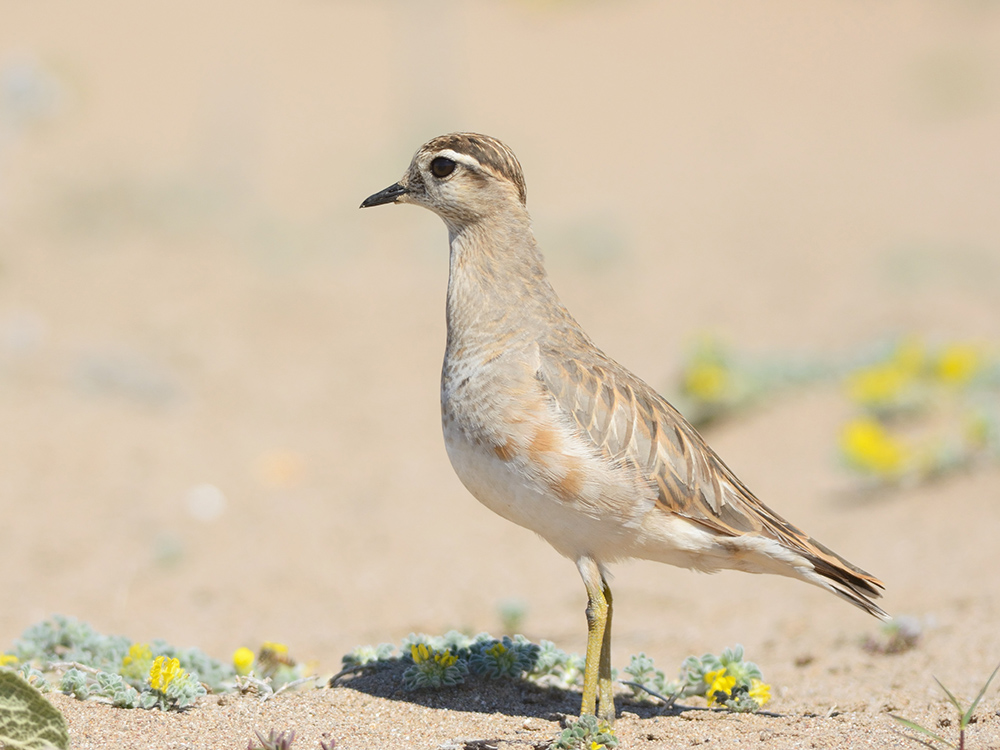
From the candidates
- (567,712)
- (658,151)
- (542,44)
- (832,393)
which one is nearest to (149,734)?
(567,712)

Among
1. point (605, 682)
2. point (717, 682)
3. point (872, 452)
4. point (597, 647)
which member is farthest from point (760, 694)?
point (872, 452)

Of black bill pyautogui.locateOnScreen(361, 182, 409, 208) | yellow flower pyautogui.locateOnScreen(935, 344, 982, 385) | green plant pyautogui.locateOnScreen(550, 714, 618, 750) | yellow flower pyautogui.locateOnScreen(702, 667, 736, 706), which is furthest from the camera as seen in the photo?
yellow flower pyautogui.locateOnScreen(935, 344, 982, 385)

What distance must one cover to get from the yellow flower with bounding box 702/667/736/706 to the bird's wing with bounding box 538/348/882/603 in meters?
0.60

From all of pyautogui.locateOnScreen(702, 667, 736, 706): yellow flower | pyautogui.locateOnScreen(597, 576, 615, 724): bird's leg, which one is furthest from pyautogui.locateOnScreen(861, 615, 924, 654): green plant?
pyautogui.locateOnScreen(597, 576, 615, 724): bird's leg

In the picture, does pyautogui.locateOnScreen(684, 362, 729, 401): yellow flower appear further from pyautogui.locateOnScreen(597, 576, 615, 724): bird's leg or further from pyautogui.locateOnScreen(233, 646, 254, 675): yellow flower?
pyautogui.locateOnScreen(233, 646, 254, 675): yellow flower

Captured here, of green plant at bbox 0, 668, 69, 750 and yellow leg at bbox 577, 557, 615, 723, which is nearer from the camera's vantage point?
green plant at bbox 0, 668, 69, 750

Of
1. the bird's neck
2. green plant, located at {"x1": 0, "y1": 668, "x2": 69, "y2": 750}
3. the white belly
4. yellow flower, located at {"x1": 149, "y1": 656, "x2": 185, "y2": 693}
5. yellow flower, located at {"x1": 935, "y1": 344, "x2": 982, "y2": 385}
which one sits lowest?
green plant, located at {"x1": 0, "y1": 668, "x2": 69, "y2": 750}

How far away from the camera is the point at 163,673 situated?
4.34 metres

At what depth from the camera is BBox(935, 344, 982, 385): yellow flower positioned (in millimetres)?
8969

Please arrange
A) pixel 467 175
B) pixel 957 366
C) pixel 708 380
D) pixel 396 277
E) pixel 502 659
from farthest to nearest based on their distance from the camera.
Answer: pixel 396 277 → pixel 708 380 → pixel 957 366 → pixel 467 175 → pixel 502 659

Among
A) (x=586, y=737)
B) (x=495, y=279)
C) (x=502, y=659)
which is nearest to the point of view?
(x=586, y=737)

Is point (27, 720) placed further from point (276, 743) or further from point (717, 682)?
point (717, 682)

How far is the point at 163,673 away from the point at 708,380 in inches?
251

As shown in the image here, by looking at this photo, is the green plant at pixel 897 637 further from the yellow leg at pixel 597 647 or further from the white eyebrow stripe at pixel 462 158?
the white eyebrow stripe at pixel 462 158
